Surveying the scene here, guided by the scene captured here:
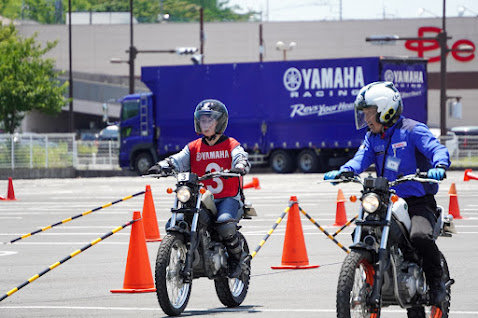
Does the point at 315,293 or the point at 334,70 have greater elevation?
the point at 334,70

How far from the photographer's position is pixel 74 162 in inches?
1777

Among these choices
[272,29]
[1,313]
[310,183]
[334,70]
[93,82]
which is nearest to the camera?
[1,313]

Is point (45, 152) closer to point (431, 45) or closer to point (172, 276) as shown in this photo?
point (172, 276)

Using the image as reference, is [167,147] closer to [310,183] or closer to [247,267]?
[310,183]

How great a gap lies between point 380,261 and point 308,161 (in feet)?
112

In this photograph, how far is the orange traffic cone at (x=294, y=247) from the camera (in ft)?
43.7

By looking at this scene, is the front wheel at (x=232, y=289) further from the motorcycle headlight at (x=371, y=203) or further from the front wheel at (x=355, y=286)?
the motorcycle headlight at (x=371, y=203)

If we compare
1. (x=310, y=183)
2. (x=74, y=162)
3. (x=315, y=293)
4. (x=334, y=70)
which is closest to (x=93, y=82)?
(x=74, y=162)

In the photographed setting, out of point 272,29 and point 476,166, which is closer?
point 476,166

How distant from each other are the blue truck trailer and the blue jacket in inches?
1241

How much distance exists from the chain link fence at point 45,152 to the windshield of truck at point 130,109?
239cm

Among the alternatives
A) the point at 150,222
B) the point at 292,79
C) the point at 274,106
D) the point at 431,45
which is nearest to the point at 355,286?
the point at 150,222

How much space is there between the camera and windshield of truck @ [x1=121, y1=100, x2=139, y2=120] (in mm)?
43562

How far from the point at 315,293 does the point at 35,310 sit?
2.62m
